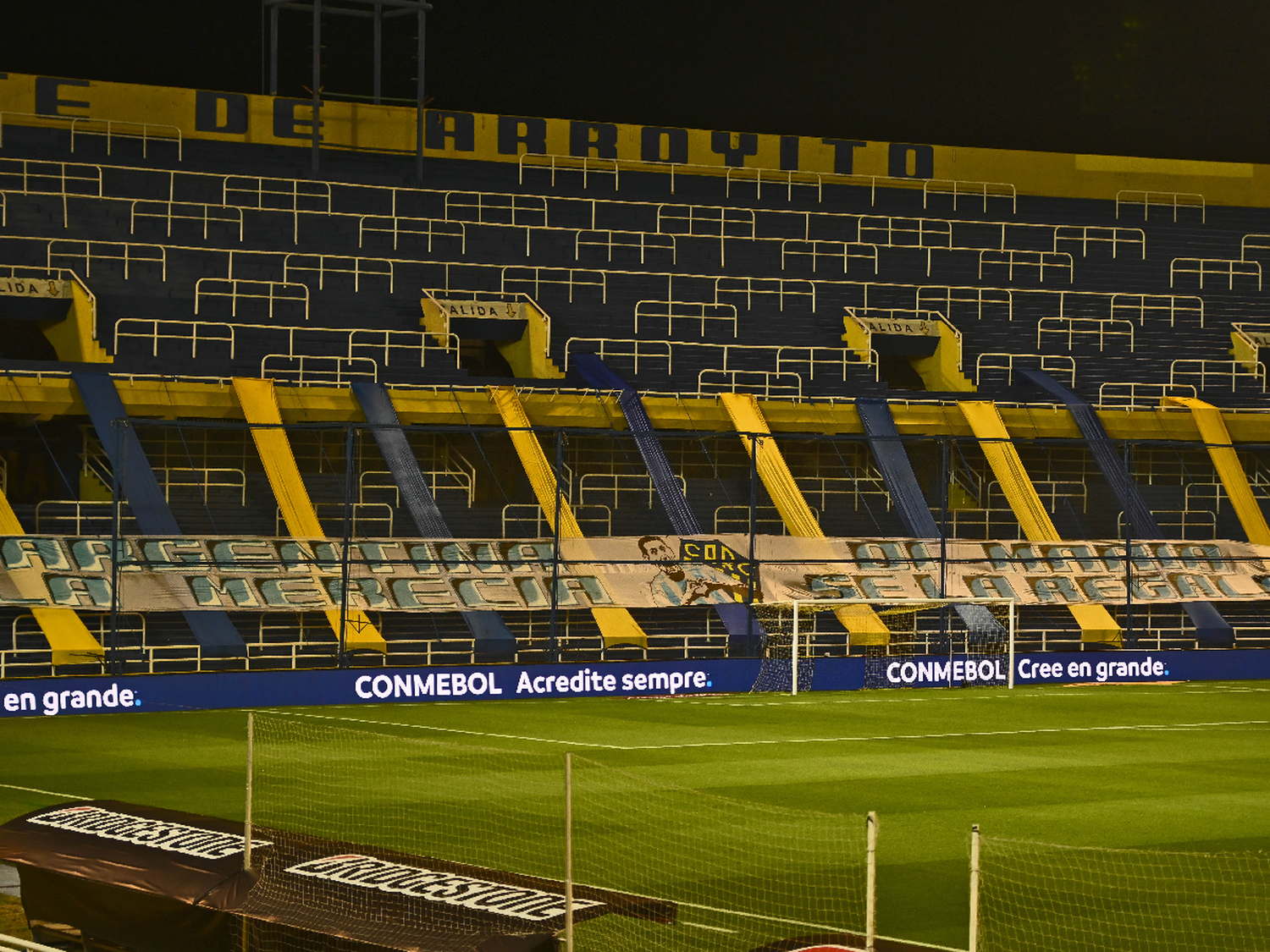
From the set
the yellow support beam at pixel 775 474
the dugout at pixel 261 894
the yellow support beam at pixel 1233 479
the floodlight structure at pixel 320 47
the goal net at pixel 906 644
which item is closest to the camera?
the dugout at pixel 261 894

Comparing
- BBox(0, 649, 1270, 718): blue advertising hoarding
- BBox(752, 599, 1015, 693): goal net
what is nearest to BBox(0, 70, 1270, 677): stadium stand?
BBox(752, 599, 1015, 693): goal net

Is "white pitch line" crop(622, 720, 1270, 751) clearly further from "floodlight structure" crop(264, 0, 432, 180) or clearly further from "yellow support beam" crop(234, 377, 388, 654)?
"floodlight structure" crop(264, 0, 432, 180)

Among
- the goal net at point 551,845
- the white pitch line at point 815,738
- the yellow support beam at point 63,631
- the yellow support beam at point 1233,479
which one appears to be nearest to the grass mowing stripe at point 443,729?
the white pitch line at point 815,738

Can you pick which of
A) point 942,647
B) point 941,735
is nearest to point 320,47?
point 942,647

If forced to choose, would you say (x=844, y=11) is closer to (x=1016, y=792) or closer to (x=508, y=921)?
(x=1016, y=792)

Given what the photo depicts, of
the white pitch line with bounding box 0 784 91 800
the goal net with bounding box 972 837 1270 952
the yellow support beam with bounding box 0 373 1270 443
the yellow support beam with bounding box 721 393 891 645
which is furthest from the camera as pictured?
the yellow support beam with bounding box 721 393 891 645

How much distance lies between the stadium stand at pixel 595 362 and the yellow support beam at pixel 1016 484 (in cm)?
7

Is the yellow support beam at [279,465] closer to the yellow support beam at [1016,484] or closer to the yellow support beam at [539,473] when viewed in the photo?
the yellow support beam at [539,473]

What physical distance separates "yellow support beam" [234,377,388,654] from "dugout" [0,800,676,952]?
17397 millimetres

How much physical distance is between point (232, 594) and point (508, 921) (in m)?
16.2

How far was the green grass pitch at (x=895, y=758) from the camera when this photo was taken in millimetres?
12773

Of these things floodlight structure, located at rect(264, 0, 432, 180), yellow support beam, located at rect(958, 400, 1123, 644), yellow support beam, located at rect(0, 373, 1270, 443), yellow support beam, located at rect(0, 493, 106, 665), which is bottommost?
yellow support beam, located at rect(0, 493, 106, 665)

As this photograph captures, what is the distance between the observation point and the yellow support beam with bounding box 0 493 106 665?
2433 centimetres

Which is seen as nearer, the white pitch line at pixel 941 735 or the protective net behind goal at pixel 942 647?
the white pitch line at pixel 941 735
